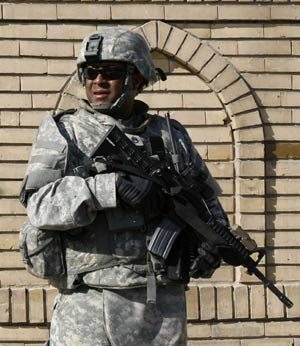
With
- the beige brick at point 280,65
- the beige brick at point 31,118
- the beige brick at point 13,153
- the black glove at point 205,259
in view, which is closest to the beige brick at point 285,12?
the beige brick at point 280,65

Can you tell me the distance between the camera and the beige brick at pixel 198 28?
9.95 metres

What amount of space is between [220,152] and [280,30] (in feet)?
3.50

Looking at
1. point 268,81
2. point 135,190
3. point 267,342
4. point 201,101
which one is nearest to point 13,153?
point 201,101

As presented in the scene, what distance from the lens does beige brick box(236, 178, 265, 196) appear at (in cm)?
988

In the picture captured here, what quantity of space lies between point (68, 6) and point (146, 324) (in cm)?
538

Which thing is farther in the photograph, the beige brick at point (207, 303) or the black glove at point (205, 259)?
the beige brick at point (207, 303)

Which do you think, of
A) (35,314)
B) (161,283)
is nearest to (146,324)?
(161,283)

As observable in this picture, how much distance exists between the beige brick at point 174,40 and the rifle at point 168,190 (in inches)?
199

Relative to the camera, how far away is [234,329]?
32.3 ft

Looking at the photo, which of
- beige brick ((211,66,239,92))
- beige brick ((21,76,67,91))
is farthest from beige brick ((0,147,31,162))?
beige brick ((211,66,239,92))

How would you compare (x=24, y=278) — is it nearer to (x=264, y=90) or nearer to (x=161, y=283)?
(x=264, y=90)

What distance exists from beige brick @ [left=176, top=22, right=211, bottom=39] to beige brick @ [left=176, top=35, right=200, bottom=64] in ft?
0.19

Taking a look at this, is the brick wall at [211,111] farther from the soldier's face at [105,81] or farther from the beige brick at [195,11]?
the soldier's face at [105,81]

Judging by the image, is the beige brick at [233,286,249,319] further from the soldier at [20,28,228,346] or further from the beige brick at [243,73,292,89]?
the soldier at [20,28,228,346]
